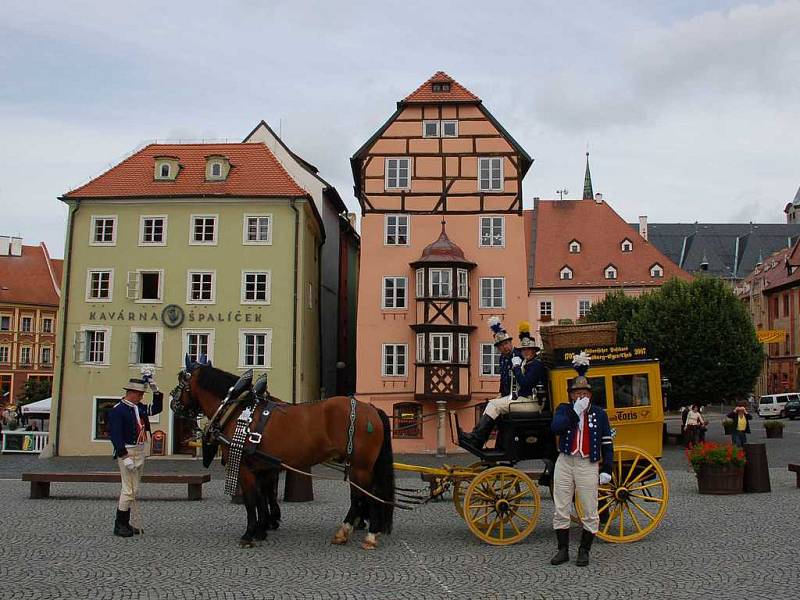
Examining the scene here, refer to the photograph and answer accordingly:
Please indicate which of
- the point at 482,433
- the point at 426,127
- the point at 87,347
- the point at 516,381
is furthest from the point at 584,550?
the point at 87,347

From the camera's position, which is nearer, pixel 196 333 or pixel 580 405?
pixel 580 405

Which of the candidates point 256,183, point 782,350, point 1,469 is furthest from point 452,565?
point 782,350

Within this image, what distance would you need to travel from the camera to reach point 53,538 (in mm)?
10891

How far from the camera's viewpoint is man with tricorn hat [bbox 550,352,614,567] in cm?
922

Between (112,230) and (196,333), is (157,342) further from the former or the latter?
(112,230)

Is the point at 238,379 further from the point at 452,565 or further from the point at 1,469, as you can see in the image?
the point at 1,469

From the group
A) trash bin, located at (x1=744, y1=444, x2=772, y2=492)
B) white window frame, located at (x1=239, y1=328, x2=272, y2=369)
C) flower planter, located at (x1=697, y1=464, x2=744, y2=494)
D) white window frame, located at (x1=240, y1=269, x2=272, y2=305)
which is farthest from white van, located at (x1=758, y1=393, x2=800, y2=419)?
flower planter, located at (x1=697, y1=464, x2=744, y2=494)

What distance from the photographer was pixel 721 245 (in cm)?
9469

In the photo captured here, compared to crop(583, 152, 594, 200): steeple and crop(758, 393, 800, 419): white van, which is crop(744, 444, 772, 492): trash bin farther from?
crop(583, 152, 594, 200): steeple

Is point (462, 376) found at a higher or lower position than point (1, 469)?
higher

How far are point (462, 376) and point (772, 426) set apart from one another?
15545 millimetres

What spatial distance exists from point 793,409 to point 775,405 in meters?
1.72

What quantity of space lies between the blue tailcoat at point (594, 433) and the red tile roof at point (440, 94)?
25.1 metres

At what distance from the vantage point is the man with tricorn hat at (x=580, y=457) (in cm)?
922
